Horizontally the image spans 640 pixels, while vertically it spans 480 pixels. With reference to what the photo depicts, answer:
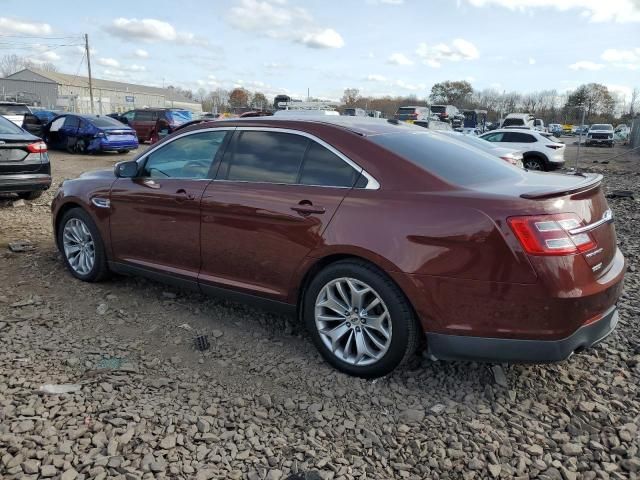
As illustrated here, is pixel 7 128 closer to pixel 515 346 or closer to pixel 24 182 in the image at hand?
pixel 24 182

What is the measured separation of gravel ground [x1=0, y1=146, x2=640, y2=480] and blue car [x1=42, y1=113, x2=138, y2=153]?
13860 millimetres

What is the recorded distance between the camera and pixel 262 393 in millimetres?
3133

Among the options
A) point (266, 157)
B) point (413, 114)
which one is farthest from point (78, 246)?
point (413, 114)

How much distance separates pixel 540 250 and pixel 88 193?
3.86m

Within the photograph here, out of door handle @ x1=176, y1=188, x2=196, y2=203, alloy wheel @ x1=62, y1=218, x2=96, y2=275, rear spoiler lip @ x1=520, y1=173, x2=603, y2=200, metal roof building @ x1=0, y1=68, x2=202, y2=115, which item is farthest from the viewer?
metal roof building @ x1=0, y1=68, x2=202, y2=115

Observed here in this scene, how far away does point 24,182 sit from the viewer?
7.59 meters

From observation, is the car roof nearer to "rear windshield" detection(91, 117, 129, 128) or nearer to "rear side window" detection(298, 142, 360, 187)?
"rear side window" detection(298, 142, 360, 187)

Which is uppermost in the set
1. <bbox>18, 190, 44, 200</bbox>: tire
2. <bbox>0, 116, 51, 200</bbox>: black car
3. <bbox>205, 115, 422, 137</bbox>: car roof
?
<bbox>205, 115, 422, 137</bbox>: car roof

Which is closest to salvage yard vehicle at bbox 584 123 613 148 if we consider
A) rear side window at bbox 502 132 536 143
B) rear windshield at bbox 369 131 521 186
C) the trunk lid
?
rear side window at bbox 502 132 536 143

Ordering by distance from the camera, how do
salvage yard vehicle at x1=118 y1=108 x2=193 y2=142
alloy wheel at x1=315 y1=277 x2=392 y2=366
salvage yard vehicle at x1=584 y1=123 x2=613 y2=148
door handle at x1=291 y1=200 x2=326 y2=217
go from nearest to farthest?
alloy wheel at x1=315 y1=277 x2=392 y2=366
door handle at x1=291 y1=200 x2=326 y2=217
salvage yard vehicle at x1=118 y1=108 x2=193 y2=142
salvage yard vehicle at x1=584 y1=123 x2=613 y2=148

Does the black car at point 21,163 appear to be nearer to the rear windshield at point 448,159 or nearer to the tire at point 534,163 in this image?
the rear windshield at point 448,159

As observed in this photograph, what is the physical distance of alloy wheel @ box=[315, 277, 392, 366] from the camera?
3107 mm

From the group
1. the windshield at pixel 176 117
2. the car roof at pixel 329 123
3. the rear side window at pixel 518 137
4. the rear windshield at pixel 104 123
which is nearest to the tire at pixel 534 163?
the rear side window at pixel 518 137

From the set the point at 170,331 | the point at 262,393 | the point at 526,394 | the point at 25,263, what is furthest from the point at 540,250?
the point at 25,263
